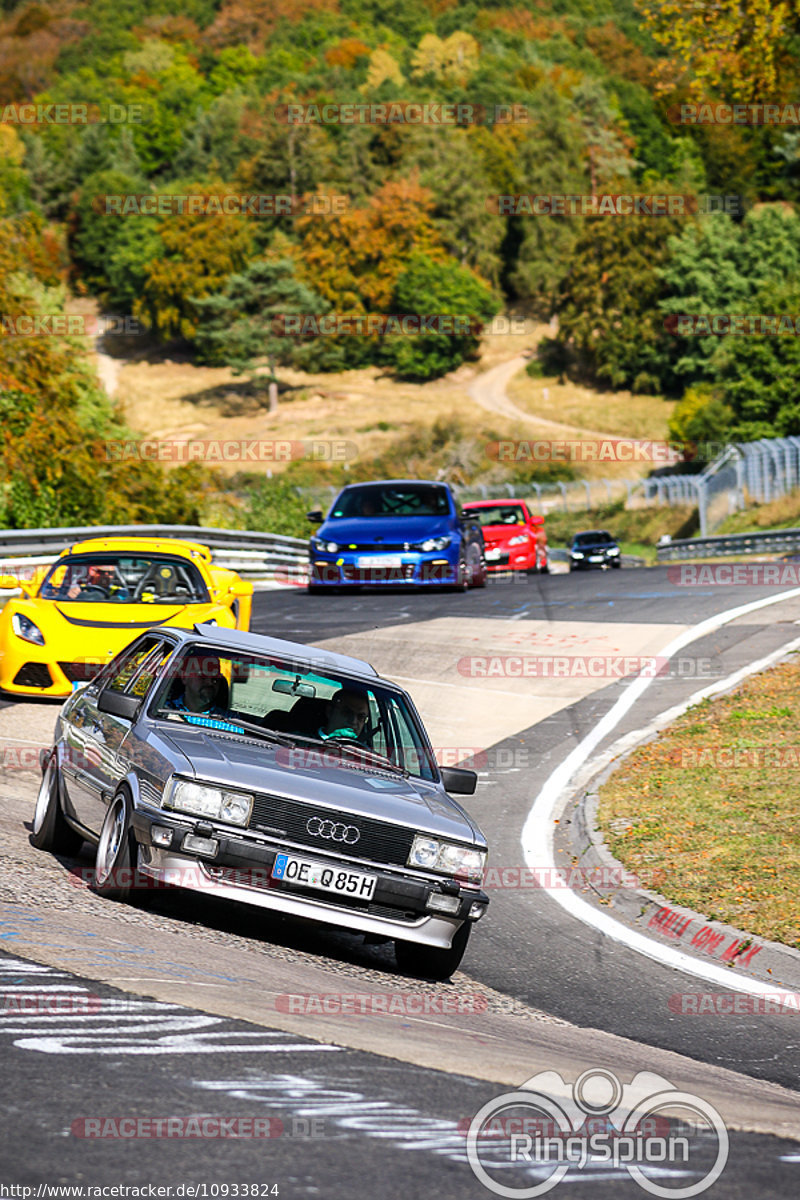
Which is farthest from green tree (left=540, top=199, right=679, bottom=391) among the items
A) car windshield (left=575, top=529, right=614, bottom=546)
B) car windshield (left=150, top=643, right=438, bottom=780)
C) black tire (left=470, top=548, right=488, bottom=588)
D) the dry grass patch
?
car windshield (left=150, top=643, right=438, bottom=780)

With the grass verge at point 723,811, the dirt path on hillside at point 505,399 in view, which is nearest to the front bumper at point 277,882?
the grass verge at point 723,811

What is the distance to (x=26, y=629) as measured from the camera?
1363cm

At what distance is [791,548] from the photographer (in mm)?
37062

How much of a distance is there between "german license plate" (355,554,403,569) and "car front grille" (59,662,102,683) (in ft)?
31.2

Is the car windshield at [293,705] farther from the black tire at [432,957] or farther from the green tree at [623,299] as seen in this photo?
Answer: the green tree at [623,299]

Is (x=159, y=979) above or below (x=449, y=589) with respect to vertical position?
above

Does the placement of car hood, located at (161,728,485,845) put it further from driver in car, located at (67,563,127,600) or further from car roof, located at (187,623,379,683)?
driver in car, located at (67,563,127,600)

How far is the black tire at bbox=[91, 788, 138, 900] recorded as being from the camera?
7.14 m

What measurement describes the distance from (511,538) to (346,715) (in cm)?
2416

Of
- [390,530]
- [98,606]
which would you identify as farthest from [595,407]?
[98,606]

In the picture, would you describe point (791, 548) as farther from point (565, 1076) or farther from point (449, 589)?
point (565, 1076)

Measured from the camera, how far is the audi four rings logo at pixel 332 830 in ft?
22.7

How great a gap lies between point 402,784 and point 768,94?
105 ft

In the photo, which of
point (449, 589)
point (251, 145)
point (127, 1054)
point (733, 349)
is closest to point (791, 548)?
point (449, 589)
